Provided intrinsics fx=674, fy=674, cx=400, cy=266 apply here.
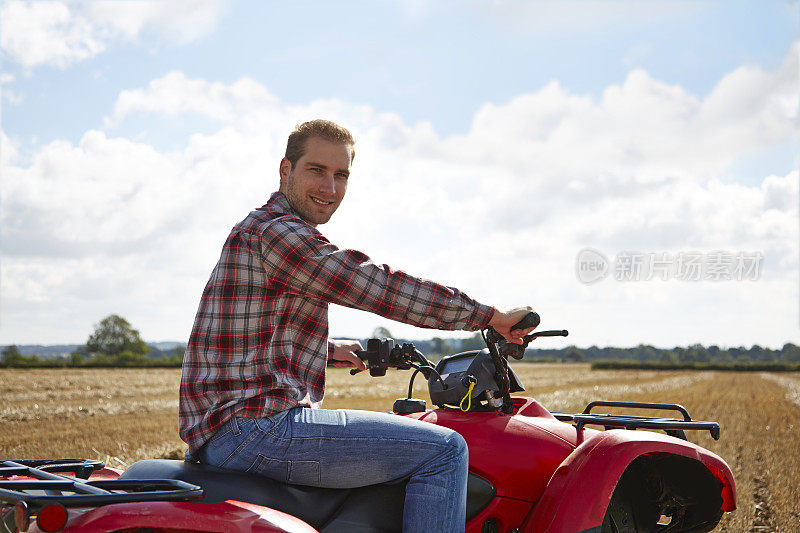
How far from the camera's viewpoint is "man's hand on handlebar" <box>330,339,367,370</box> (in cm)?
389

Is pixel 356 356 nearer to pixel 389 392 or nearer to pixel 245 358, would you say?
pixel 245 358

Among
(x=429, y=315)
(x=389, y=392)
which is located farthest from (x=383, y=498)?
(x=389, y=392)

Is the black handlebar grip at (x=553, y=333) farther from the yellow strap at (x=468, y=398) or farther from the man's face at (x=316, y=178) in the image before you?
the man's face at (x=316, y=178)

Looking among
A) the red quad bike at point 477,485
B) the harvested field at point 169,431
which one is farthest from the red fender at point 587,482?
the harvested field at point 169,431

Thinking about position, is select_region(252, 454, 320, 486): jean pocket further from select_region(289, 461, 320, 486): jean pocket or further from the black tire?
the black tire

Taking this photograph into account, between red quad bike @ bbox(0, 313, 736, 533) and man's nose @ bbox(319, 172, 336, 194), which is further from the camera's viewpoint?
man's nose @ bbox(319, 172, 336, 194)

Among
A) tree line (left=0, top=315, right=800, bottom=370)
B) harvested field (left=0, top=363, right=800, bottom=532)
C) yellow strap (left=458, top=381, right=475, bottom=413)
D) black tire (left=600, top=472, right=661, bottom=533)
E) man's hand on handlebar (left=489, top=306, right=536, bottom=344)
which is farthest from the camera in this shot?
tree line (left=0, top=315, right=800, bottom=370)

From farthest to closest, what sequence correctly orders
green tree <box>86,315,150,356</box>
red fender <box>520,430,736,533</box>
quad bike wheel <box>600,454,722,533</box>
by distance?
green tree <box>86,315,150,356</box>, quad bike wheel <box>600,454,722,533</box>, red fender <box>520,430,736,533</box>

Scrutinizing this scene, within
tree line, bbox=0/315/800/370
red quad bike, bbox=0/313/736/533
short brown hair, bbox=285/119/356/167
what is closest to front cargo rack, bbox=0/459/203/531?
red quad bike, bbox=0/313/736/533

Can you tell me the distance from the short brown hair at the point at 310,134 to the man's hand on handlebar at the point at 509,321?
1057 mm

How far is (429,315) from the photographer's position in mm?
2859

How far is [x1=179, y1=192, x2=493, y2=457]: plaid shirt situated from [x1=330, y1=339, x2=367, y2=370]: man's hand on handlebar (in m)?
0.97

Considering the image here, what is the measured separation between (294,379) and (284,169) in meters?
0.97

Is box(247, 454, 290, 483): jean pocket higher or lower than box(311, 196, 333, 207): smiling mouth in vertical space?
lower
